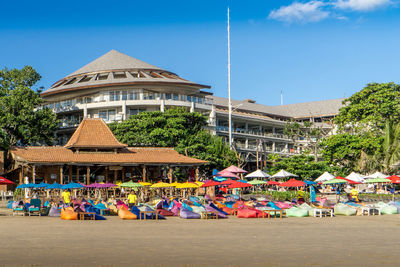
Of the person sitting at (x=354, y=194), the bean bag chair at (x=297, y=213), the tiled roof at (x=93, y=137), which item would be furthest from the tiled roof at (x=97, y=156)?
the bean bag chair at (x=297, y=213)

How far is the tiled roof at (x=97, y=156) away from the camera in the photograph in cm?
3697

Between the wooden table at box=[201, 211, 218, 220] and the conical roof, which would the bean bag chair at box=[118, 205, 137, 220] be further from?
the conical roof

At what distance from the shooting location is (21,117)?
47.3 meters

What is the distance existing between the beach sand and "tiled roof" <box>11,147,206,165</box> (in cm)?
1668

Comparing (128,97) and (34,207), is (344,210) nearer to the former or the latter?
(34,207)

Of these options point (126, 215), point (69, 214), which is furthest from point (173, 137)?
point (69, 214)

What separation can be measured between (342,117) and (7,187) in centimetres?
3663

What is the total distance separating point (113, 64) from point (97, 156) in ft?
91.4

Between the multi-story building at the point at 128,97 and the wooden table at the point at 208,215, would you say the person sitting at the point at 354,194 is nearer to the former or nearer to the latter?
the wooden table at the point at 208,215

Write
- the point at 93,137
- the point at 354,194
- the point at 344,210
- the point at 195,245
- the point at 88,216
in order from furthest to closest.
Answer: the point at 93,137, the point at 354,194, the point at 344,210, the point at 88,216, the point at 195,245

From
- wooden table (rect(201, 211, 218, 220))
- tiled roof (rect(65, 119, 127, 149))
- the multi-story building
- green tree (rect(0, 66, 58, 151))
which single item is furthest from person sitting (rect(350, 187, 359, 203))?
green tree (rect(0, 66, 58, 151))

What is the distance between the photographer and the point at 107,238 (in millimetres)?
15656

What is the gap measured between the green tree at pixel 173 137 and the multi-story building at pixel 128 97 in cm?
866

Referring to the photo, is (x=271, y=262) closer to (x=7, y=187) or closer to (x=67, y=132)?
(x=7, y=187)
